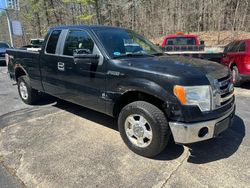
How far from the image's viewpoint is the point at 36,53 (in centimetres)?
543

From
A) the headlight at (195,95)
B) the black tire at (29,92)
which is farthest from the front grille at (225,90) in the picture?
the black tire at (29,92)

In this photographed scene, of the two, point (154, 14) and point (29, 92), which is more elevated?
point (154, 14)

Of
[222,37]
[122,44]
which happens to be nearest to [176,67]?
[122,44]

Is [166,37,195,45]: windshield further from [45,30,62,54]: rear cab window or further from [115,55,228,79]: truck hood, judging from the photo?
[115,55,228,79]: truck hood

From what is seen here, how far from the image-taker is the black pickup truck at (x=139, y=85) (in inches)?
123

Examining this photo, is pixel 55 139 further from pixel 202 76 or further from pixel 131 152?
pixel 202 76

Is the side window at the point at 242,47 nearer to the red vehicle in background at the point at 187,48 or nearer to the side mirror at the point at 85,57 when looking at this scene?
the red vehicle in background at the point at 187,48

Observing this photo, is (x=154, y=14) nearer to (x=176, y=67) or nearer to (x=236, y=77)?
(x=236, y=77)

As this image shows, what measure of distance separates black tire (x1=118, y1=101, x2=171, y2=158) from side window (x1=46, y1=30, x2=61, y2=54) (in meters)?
2.28

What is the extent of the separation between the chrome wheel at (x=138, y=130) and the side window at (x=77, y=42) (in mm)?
1375

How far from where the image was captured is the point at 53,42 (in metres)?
5.06

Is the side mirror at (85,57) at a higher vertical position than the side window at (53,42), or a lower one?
lower

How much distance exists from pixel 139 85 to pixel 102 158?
1.19 meters

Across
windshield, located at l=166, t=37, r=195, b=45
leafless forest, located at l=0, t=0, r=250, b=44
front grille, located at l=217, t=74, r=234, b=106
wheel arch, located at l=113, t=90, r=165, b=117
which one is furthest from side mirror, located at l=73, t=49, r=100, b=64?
leafless forest, located at l=0, t=0, r=250, b=44
